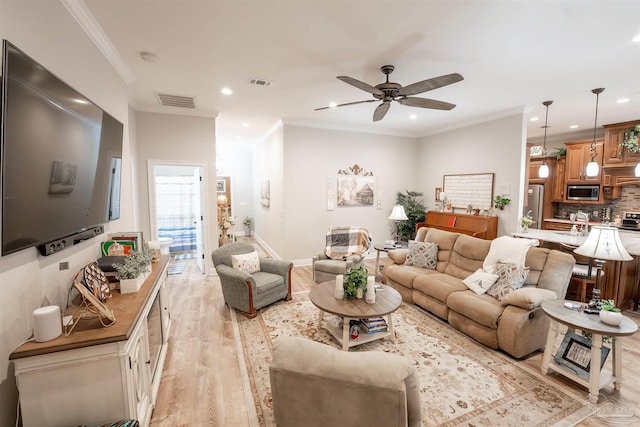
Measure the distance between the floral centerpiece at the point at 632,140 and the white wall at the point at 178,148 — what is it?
774 centimetres

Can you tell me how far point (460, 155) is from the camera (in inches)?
235

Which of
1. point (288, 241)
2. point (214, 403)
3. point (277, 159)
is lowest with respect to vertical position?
point (214, 403)

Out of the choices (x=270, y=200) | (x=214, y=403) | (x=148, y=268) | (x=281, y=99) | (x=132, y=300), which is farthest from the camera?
(x=270, y=200)

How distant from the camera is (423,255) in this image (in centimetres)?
420

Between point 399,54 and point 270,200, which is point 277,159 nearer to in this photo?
point 270,200

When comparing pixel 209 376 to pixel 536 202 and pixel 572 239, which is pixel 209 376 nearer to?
pixel 572 239

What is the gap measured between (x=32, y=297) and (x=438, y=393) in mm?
2877

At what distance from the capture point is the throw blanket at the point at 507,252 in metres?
3.26

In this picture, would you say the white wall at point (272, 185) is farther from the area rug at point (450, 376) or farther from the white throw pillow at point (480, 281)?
the white throw pillow at point (480, 281)

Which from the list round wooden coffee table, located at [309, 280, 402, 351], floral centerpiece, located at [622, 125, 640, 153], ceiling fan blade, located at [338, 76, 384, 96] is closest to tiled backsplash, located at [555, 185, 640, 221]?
floral centerpiece, located at [622, 125, 640, 153]

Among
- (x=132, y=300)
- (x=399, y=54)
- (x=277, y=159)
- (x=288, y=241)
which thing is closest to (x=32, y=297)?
(x=132, y=300)

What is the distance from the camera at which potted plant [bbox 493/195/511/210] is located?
16.3 ft

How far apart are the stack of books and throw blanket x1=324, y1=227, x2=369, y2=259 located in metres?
1.70

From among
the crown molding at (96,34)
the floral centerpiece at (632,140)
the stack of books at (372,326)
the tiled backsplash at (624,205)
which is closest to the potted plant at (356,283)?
the stack of books at (372,326)
